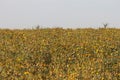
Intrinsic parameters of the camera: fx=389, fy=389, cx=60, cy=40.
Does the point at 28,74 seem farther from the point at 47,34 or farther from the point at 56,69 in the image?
the point at 47,34

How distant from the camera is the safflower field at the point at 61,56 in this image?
11.0 meters

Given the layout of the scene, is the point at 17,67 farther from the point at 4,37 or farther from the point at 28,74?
the point at 4,37

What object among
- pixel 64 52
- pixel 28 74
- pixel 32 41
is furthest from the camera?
pixel 32 41

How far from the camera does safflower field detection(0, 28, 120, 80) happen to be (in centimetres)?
1101

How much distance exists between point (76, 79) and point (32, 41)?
4.10m

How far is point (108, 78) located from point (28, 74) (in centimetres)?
226

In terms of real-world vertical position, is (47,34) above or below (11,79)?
above

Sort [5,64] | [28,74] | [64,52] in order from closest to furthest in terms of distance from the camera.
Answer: [28,74], [5,64], [64,52]

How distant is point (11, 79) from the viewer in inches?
438

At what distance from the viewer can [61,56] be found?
1235 centimetres

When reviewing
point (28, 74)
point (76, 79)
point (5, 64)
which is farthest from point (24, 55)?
point (76, 79)

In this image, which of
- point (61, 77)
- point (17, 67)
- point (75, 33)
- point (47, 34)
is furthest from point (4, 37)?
point (61, 77)

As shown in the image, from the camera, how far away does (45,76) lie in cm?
1122

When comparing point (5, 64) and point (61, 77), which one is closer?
point (61, 77)
